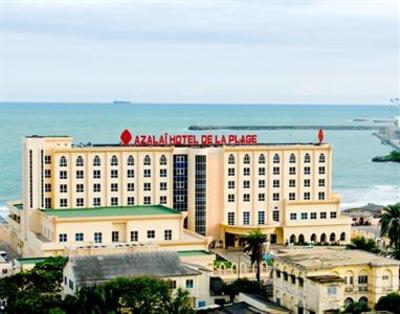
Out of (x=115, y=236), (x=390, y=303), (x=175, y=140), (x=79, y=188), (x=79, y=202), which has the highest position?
(x=175, y=140)

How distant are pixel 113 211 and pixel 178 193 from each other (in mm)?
7734

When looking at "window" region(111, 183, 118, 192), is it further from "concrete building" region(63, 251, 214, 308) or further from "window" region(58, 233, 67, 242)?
"concrete building" region(63, 251, 214, 308)

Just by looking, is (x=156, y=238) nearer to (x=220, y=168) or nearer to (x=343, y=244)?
(x=220, y=168)

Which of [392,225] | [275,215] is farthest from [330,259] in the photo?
[275,215]

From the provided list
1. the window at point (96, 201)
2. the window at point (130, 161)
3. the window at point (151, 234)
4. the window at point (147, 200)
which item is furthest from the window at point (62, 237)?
the window at point (130, 161)

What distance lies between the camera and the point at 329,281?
5722 cm

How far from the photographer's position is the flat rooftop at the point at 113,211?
77938 millimetres

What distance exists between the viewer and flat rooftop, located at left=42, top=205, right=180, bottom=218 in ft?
256

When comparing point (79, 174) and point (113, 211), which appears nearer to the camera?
point (113, 211)

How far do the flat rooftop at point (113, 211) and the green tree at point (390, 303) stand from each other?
2382 centimetres

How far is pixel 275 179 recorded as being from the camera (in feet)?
289

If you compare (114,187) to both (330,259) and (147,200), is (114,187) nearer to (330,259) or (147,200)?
(147,200)

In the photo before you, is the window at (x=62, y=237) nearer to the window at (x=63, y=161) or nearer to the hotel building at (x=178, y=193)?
the hotel building at (x=178, y=193)

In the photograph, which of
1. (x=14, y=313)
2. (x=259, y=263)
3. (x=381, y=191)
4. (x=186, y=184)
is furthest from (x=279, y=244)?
(x=381, y=191)
